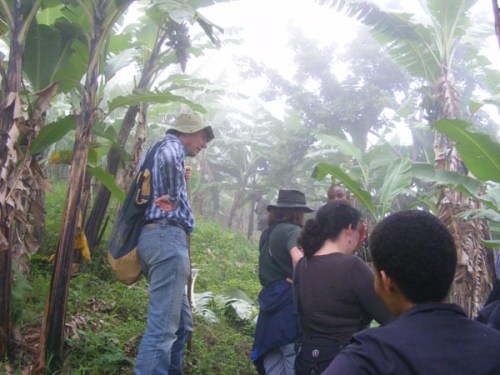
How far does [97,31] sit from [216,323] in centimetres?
332

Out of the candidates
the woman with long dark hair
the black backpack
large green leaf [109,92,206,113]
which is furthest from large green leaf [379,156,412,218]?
the black backpack

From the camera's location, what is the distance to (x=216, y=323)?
5504mm

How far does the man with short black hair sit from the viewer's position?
1233 mm

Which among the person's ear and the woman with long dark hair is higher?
the person's ear

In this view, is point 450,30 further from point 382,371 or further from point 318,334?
point 382,371

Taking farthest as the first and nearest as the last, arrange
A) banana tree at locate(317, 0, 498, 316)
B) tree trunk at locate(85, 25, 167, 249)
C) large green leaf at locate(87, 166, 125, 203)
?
tree trunk at locate(85, 25, 167, 249), banana tree at locate(317, 0, 498, 316), large green leaf at locate(87, 166, 125, 203)

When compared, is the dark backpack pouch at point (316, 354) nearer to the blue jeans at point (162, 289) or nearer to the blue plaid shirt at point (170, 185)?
the blue jeans at point (162, 289)

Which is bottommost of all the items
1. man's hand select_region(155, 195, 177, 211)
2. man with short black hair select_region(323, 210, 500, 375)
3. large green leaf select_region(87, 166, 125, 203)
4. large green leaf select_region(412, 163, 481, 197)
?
large green leaf select_region(412, 163, 481, 197)

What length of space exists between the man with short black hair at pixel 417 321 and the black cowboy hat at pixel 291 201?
2021 mm

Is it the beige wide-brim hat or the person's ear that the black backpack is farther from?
the person's ear

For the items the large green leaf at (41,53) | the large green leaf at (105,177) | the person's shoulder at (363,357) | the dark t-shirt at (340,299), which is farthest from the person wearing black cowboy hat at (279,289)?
the large green leaf at (41,53)

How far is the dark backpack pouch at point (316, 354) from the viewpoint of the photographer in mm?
2451

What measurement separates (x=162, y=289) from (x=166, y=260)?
0.61ft

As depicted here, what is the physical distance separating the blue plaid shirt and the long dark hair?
0.92m
